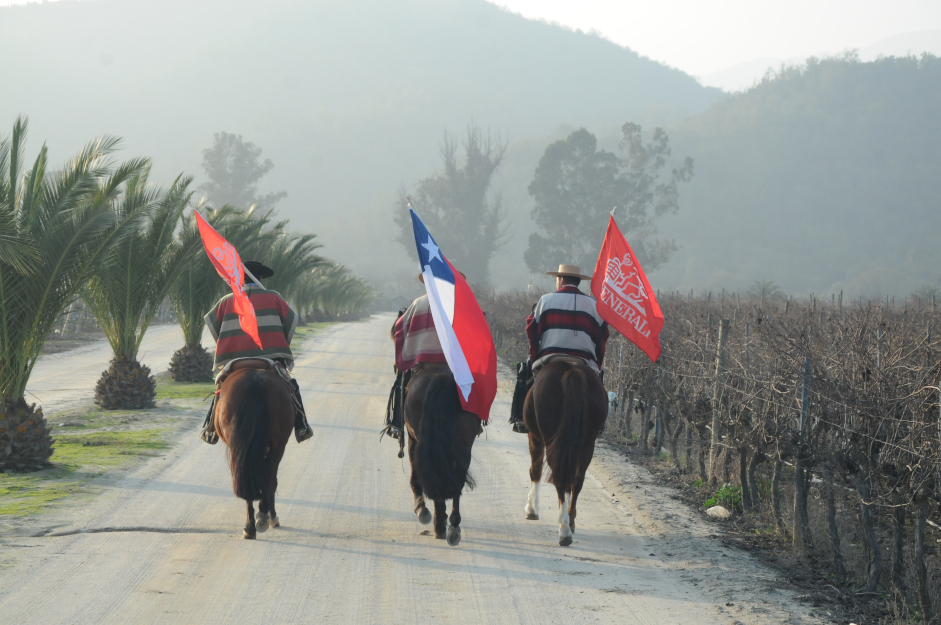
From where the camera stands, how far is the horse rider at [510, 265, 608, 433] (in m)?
6.68

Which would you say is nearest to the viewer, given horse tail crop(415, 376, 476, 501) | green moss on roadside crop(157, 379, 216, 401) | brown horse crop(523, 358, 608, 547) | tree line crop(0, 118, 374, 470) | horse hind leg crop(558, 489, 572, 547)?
horse tail crop(415, 376, 476, 501)

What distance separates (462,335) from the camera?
6160mm

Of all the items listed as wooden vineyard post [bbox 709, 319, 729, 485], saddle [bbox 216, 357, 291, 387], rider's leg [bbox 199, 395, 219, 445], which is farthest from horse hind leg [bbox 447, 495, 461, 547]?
wooden vineyard post [bbox 709, 319, 729, 485]

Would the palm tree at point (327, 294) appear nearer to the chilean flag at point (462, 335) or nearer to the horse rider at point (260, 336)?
the horse rider at point (260, 336)

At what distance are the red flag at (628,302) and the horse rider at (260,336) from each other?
107 inches

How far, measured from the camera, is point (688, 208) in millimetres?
118500

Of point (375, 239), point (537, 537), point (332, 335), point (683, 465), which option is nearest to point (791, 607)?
point (537, 537)

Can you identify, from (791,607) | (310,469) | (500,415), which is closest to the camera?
(791,607)

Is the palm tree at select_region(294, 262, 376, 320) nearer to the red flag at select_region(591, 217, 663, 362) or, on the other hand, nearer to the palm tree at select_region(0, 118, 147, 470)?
the palm tree at select_region(0, 118, 147, 470)

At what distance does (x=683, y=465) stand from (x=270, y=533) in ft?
18.0

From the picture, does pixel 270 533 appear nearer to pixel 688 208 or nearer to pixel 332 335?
pixel 332 335

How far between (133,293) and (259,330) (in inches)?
284

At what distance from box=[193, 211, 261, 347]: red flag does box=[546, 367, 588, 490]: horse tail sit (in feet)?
8.24

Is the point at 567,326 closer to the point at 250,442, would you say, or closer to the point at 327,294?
the point at 250,442
